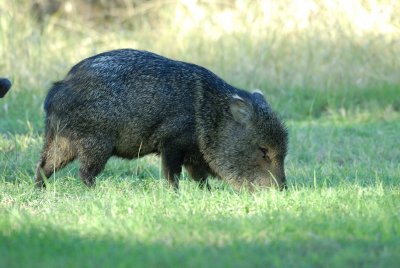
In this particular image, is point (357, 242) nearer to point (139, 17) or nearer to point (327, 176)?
point (327, 176)

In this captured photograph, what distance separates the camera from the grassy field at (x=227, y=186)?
4227 mm

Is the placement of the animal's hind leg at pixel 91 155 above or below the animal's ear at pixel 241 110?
below

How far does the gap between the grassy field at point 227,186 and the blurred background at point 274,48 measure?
0.02m

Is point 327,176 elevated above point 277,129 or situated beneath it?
situated beneath

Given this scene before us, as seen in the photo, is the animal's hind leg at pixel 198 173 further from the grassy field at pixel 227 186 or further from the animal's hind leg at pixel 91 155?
the animal's hind leg at pixel 91 155

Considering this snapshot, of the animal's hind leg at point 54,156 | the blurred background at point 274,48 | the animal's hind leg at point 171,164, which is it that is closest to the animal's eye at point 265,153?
the animal's hind leg at point 171,164

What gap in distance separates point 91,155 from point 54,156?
355 mm

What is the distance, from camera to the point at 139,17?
17.0 metres

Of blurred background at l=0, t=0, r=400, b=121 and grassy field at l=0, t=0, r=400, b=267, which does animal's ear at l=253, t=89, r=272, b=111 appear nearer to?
grassy field at l=0, t=0, r=400, b=267

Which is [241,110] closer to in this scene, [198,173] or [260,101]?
[260,101]

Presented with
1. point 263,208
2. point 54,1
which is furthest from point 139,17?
point 263,208

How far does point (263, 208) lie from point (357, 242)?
102 cm

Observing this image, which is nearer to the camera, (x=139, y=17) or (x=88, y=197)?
(x=88, y=197)

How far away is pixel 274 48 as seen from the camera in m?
12.2
